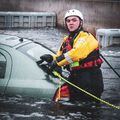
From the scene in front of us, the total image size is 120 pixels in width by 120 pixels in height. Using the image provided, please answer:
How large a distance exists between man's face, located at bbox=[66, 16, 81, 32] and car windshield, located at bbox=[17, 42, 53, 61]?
76 centimetres

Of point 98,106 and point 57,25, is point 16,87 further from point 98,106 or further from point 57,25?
point 57,25

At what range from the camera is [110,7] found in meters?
23.2

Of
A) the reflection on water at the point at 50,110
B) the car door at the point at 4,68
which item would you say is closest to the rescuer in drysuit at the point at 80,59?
the reflection on water at the point at 50,110

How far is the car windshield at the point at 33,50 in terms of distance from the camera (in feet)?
22.3

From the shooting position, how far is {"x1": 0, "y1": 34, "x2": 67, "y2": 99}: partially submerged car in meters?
6.42

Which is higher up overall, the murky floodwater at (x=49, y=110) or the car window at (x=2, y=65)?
the car window at (x=2, y=65)

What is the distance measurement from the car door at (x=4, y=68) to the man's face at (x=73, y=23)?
1.04m

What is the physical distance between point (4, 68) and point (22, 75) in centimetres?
30

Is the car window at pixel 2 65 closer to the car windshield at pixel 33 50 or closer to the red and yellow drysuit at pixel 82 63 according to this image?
the car windshield at pixel 33 50

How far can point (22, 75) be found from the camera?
6.54 m

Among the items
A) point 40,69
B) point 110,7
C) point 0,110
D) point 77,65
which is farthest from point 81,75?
point 110,7

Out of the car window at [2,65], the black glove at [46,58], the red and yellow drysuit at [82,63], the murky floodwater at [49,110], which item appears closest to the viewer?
the murky floodwater at [49,110]

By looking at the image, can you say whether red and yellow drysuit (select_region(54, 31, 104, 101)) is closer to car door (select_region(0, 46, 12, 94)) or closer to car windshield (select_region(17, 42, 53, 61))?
car windshield (select_region(17, 42, 53, 61))

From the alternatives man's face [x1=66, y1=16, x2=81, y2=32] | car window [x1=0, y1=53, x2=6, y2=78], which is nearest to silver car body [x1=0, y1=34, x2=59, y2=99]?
car window [x1=0, y1=53, x2=6, y2=78]
